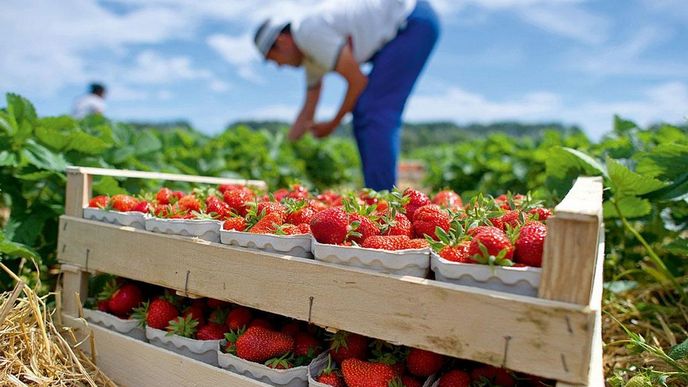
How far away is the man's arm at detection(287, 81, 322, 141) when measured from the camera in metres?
4.13

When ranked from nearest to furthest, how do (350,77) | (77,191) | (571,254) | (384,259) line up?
(571,254), (384,259), (77,191), (350,77)

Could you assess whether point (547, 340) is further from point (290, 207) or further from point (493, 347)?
point (290, 207)

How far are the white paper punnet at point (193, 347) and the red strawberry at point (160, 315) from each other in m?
0.06

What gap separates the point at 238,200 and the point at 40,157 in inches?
40.9

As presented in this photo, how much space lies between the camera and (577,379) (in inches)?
48.9

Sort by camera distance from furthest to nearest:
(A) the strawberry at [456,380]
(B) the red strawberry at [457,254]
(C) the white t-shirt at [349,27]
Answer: (C) the white t-shirt at [349,27] < (A) the strawberry at [456,380] < (B) the red strawberry at [457,254]

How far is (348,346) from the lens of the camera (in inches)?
65.6

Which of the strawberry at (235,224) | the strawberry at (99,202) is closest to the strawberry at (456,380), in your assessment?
the strawberry at (235,224)

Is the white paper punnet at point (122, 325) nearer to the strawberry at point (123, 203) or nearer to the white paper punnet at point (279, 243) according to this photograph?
the strawberry at point (123, 203)

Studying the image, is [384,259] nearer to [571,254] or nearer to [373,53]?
[571,254]

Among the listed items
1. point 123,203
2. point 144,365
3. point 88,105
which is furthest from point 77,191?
point 88,105

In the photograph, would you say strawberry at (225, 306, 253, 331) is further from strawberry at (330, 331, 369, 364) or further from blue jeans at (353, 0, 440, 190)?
blue jeans at (353, 0, 440, 190)

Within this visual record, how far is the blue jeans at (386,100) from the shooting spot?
357 centimetres

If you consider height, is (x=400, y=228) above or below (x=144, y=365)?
above
